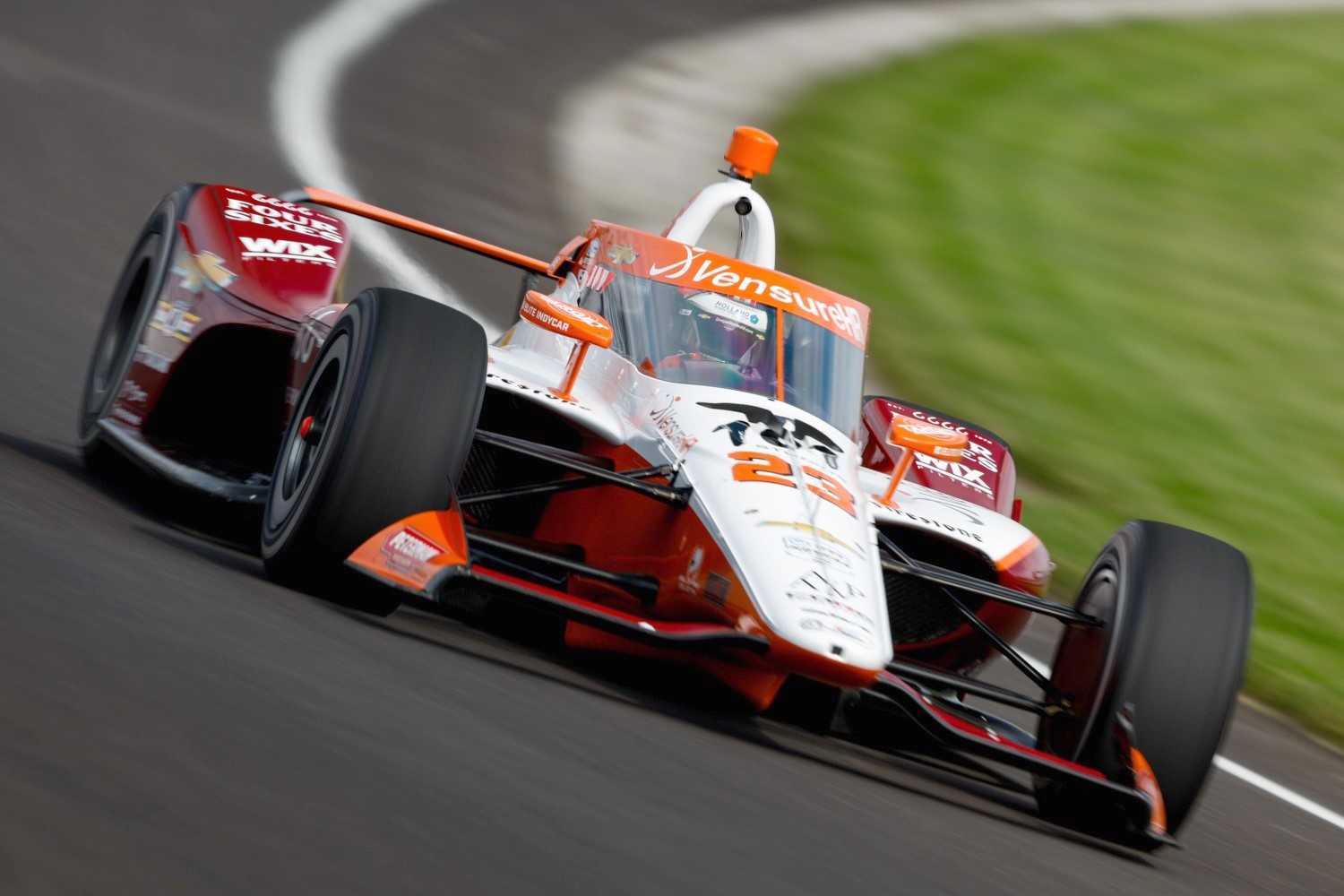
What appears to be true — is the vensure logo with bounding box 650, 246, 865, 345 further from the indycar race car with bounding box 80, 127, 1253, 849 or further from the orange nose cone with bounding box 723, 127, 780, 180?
the orange nose cone with bounding box 723, 127, 780, 180

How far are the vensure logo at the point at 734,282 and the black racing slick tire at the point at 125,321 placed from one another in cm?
209

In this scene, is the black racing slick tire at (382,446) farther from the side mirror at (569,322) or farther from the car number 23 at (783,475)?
the car number 23 at (783,475)

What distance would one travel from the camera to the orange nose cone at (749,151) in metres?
8.28

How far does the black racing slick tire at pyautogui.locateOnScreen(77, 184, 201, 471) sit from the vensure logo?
6.85 ft

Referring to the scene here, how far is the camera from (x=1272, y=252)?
661 inches

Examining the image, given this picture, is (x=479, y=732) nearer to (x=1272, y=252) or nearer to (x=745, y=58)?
(x=1272, y=252)

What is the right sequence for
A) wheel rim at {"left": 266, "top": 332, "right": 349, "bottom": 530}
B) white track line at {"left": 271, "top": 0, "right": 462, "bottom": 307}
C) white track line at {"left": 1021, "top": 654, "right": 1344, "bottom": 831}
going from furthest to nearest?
white track line at {"left": 271, "top": 0, "right": 462, "bottom": 307}, white track line at {"left": 1021, "top": 654, "right": 1344, "bottom": 831}, wheel rim at {"left": 266, "top": 332, "right": 349, "bottom": 530}

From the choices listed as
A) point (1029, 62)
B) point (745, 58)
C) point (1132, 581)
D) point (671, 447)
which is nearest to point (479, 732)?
point (671, 447)

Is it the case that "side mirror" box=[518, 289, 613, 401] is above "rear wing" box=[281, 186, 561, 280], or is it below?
above

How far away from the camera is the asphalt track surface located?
3.63 metres

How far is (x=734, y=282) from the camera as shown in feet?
22.2

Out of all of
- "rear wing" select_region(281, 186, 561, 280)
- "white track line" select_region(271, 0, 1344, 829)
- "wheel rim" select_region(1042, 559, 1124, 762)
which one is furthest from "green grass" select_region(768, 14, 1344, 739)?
"rear wing" select_region(281, 186, 561, 280)

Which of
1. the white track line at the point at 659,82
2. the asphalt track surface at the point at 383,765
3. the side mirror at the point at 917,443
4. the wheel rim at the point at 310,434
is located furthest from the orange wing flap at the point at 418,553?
the white track line at the point at 659,82

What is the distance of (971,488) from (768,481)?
85.5 inches
